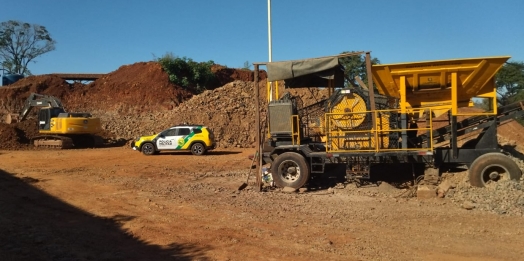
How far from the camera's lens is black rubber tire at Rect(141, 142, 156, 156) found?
80.3 ft

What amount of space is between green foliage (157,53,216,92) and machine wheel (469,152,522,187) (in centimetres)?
3760

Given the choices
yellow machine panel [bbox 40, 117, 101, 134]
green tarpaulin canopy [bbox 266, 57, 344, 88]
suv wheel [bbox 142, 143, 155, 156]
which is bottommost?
suv wheel [bbox 142, 143, 155, 156]

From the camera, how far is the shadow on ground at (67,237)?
6684 mm

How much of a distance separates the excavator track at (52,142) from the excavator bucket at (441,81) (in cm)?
2211

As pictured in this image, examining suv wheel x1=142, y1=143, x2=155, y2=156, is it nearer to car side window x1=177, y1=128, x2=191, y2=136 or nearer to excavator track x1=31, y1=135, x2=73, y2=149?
car side window x1=177, y1=128, x2=191, y2=136

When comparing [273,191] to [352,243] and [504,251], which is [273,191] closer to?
[352,243]

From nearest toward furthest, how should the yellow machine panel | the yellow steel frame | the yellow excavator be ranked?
the yellow steel frame
the yellow machine panel
the yellow excavator

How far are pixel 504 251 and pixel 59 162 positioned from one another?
60.8ft

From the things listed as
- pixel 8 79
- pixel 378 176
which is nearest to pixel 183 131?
pixel 378 176

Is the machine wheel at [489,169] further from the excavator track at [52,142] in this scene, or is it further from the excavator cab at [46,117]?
the excavator cab at [46,117]

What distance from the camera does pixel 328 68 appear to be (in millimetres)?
11773

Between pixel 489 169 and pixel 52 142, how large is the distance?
25.5m

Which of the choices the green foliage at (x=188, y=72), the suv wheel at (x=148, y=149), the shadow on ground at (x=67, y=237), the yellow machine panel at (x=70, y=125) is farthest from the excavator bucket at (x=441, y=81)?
the green foliage at (x=188, y=72)

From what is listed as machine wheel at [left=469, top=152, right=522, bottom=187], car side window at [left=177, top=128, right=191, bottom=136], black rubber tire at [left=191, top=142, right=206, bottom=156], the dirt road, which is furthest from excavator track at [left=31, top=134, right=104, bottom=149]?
machine wheel at [left=469, top=152, right=522, bottom=187]
